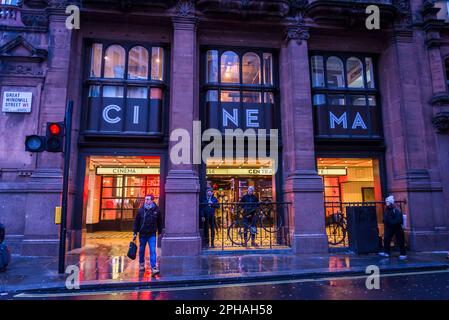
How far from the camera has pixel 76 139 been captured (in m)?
10.8

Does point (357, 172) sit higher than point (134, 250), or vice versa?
point (357, 172)

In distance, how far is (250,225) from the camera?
10773mm

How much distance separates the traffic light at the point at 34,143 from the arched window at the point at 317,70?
32.5 feet

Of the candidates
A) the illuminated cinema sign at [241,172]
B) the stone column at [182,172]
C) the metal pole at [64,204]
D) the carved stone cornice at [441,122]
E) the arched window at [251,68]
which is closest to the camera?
the metal pole at [64,204]

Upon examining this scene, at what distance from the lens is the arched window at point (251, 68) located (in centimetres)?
1217

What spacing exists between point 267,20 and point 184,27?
128 inches

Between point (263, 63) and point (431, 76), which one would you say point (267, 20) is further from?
point (431, 76)

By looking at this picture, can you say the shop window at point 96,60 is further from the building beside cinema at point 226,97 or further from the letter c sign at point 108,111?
the letter c sign at point 108,111

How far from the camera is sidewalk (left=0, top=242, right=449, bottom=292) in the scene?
653 centimetres

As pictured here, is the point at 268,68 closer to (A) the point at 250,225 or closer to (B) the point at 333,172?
(A) the point at 250,225

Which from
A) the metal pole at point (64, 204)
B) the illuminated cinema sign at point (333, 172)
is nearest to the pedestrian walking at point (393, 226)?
the illuminated cinema sign at point (333, 172)
